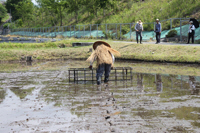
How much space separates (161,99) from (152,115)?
6.42 ft

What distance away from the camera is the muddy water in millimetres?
6770

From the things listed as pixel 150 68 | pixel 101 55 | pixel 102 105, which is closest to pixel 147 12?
pixel 150 68

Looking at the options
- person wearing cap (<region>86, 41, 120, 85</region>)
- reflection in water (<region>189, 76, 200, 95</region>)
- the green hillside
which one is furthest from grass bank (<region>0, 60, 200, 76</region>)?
the green hillside

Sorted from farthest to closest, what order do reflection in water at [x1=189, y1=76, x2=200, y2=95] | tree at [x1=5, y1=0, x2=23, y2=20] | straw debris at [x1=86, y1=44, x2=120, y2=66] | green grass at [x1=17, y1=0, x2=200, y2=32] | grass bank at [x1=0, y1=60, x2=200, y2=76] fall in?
tree at [x1=5, y1=0, x2=23, y2=20] < green grass at [x1=17, y1=0, x2=200, y2=32] < grass bank at [x1=0, y1=60, x2=200, y2=76] < straw debris at [x1=86, y1=44, x2=120, y2=66] < reflection in water at [x1=189, y1=76, x2=200, y2=95]

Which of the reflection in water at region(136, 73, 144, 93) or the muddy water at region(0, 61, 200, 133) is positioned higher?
the reflection in water at region(136, 73, 144, 93)

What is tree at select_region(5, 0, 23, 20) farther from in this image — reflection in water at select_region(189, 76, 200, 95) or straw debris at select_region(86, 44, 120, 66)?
reflection in water at select_region(189, 76, 200, 95)

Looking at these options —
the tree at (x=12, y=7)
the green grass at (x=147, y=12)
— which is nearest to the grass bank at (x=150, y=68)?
the green grass at (x=147, y=12)

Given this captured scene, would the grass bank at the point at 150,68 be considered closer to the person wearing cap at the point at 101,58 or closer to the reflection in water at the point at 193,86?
the reflection in water at the point at 193,86

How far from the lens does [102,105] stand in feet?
28.5

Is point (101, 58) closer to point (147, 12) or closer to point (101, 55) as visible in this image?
point (101, 55)

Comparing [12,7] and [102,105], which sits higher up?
[12,7]

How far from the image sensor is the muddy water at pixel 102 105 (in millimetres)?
6770

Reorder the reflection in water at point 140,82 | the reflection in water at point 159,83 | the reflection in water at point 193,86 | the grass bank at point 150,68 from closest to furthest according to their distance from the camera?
the reflection in water at point 193,86 → the reflection in water at point 140,82 → the reflection in water at point 159,83 → the grass bank at point 150,68

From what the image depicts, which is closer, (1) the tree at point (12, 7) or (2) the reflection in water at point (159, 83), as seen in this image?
(2) the reflection in water at point (159, 83)
